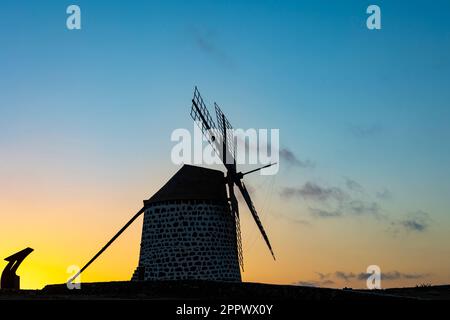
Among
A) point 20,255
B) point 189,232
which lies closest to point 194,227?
point 189,232

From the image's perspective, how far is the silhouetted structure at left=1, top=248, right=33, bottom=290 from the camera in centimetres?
2653

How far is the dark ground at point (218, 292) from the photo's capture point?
727 inches

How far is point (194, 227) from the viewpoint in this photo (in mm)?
30547

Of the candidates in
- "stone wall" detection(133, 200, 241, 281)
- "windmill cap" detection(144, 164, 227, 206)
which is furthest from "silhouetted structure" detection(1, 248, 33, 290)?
"windmill cap" detection(144, 164, 227, 206)

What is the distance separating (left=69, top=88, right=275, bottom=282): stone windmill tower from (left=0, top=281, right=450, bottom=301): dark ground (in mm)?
6518

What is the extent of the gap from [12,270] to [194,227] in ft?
28.1

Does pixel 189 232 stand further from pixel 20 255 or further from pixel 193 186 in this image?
pixel 20 255

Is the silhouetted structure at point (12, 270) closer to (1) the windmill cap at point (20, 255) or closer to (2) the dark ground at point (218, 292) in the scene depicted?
(1) the windmill cap at point (20, 255)

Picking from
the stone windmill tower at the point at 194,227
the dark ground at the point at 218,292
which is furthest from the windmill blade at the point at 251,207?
the dark ground at the point at 218,292

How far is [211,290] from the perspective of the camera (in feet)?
68.2

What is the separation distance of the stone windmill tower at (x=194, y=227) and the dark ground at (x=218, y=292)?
6.52 meters

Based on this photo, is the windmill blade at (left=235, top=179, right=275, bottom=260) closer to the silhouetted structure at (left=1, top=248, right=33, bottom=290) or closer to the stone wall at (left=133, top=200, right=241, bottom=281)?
the stone wall at (left=133, top=200, right=241, bottom=281)
